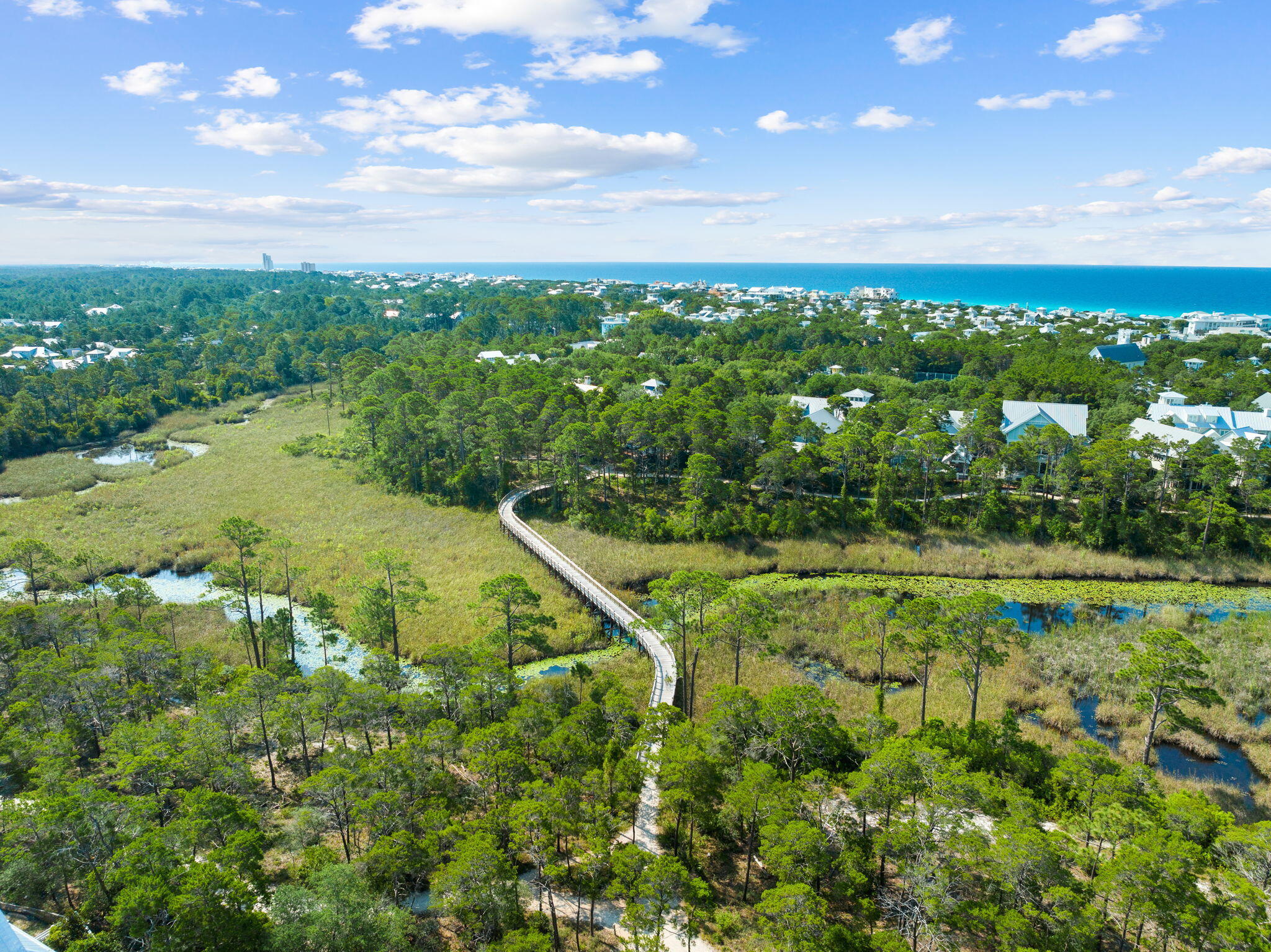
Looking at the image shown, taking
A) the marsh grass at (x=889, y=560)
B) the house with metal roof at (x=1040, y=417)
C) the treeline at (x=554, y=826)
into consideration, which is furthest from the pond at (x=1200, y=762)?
the house with metal roof at (x=1040, y=417)

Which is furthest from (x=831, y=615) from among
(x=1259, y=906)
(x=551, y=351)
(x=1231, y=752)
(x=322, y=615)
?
(x=551, y=351)

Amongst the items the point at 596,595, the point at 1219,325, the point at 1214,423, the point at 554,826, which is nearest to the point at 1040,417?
the point at 1214,423

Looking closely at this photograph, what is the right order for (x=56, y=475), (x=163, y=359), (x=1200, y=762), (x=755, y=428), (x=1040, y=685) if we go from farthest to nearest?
(x=163, y=359) → (x=56, y=475) → (x=755, y=428) → (x=1040, y=685) → (x=1200, y=762)

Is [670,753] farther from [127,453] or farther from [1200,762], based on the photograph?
[127,453]

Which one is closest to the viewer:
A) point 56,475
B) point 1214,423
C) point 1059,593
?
point 1059,593

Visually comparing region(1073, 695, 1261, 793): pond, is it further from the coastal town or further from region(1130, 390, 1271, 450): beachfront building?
region(1130, 390, 1271, 450): beachfront building

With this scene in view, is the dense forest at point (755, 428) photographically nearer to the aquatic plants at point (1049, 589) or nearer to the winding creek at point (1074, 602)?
the aquatic plants at point (1049, 589)

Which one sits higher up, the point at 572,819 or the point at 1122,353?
the point at 1122,353

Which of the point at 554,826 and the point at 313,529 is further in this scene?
the point at 313,529
